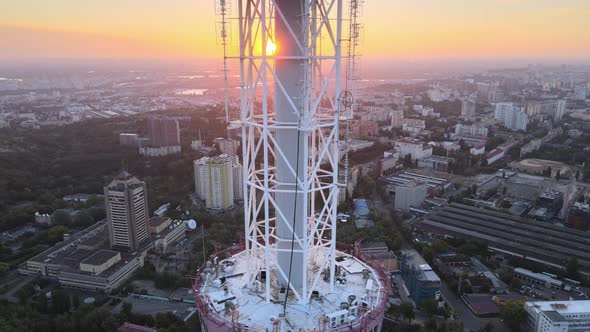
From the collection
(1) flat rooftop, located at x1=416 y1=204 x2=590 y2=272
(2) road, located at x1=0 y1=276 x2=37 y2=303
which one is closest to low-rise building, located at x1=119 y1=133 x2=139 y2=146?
(2) road, located at x1=0 y1=276 x2=37 y2=303

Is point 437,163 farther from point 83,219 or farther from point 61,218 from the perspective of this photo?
point 61,218

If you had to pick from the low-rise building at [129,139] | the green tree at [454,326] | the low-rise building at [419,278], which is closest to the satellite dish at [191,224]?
the low-rise building at [419,278]

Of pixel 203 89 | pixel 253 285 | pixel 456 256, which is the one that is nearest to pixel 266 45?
pixel 253 285

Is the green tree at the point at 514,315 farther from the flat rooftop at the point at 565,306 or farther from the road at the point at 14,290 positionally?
the road at the point at 14,290

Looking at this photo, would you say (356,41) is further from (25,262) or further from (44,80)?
(44,80)

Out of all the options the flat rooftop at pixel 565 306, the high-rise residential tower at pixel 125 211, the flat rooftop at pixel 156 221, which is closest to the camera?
the flat rooftop at pixel 565 306

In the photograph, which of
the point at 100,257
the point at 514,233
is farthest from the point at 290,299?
the point at 514,233

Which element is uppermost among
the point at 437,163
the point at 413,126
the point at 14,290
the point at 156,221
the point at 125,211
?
the point at 413,126
